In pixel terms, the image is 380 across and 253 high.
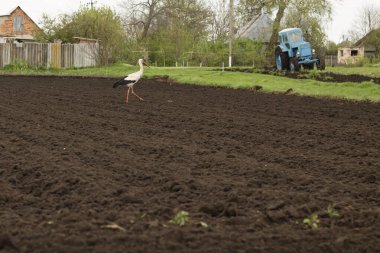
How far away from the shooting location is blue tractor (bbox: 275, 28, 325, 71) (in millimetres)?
37062

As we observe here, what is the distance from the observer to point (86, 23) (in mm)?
45469

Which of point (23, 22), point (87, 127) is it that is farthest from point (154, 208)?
point (23, 22)

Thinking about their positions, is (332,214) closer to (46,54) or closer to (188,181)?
(188,181)

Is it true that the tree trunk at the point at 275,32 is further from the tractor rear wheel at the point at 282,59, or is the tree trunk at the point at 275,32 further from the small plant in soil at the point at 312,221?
the small plant in soil at the point at 312,221

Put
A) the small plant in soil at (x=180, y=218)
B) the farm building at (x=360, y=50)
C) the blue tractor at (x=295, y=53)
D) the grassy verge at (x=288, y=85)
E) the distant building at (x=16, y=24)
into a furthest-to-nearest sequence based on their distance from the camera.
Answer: the farm building at (x=360, y=50) < the distant building at (x=16, y=24) < the blue tractor at (x=295, y=53) < the grassy verge at (x=288, y=85) < the small plant in soil at (x=180, y=218)

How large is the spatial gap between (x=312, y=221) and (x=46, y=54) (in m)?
37.7

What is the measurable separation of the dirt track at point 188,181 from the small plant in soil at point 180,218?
2.7 inches

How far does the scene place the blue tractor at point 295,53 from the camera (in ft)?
122

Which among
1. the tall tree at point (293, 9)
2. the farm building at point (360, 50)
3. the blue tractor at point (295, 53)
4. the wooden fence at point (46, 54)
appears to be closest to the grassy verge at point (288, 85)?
the wooden fence at point (46, 54)

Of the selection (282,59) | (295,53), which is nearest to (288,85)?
(295,53)

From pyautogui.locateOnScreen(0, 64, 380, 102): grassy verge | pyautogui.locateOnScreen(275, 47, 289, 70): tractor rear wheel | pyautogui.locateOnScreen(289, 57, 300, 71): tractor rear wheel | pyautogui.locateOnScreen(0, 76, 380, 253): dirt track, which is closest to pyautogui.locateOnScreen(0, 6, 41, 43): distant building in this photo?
pyautogui.locateOnScreen(0, 64, 380, 102): grassy verge

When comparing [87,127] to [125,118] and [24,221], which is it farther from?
[24,221]

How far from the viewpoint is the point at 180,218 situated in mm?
5250

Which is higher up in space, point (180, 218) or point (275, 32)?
point (275, 32)
